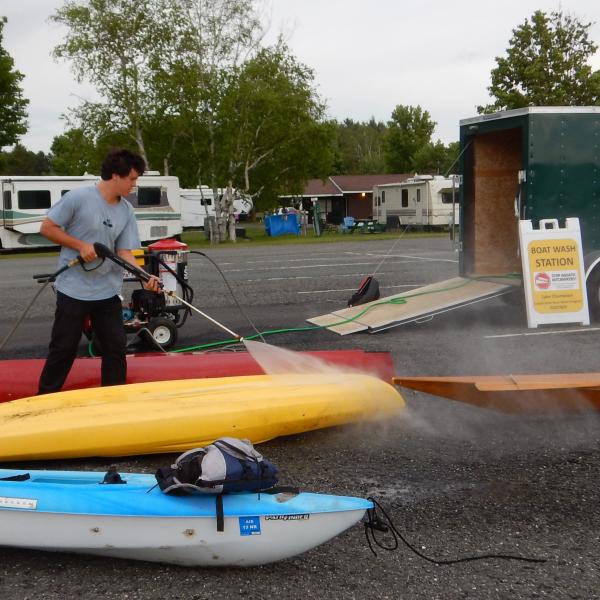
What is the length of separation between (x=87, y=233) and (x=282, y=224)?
1305 inches

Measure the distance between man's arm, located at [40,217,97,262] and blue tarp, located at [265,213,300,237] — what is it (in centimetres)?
3262

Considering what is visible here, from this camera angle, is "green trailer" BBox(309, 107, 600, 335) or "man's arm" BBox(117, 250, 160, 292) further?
"green trailer" BBox(309, 107, 600, 335)

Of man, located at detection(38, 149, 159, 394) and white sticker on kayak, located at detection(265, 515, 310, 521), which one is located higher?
man, located at detection(38, 149, 159, 394)

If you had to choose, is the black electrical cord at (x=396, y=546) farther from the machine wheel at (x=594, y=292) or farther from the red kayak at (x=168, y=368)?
the machine wheel at (x=594, y=292)

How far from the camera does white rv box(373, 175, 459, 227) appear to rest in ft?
124

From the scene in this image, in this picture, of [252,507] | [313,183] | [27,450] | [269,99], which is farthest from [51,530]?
[313,183]

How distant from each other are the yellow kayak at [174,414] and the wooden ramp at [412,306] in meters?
3.70

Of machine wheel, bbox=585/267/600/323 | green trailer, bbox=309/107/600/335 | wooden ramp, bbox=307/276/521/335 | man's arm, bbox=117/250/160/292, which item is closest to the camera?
man's arm, bbox=117/250/160/292

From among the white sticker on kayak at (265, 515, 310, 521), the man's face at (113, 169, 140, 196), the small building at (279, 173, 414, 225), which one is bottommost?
the white sticker on kayak at (265, 515, 310, 521)

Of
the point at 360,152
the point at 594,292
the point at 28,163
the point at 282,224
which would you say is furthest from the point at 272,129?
the point at 360,152

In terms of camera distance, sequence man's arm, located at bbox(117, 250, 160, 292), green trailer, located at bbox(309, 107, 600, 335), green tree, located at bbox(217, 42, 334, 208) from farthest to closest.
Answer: green tree, located at bbox(217, 42, 334, 208) < green trailer, located at bbox(309, 107, 600, 335) < man's arm, located at bbox(117, 250, 160, 292)

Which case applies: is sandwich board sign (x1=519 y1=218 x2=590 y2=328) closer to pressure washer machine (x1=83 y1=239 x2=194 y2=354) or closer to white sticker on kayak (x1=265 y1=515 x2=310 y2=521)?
pressure washer machine (x1=83 y1=239 x2=194 y2=354)

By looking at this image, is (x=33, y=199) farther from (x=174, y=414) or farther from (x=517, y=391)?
(x=517, y=391)

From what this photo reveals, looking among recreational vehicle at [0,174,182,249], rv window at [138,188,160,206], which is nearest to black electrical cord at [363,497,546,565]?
recreational vehicle at [0,174,182,249]
